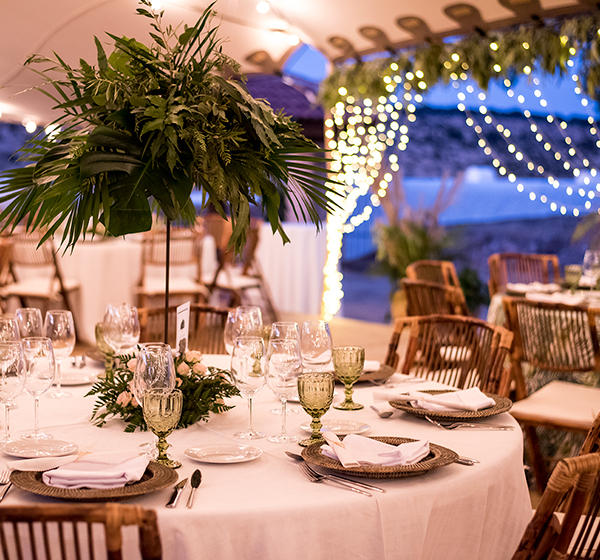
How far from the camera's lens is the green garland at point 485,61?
5.10m

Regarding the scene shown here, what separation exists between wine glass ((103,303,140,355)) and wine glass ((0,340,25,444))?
1.65 feet

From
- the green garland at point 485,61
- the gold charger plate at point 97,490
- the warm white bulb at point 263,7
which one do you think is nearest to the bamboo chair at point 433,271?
the green garland at point 485,61

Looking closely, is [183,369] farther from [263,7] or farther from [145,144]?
[263,7]

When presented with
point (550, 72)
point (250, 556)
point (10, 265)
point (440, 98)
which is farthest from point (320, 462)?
point (440, 98)

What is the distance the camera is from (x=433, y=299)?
3.98m

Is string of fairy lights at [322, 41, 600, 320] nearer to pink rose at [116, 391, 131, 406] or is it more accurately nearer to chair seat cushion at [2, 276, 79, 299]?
chair seat cushion at [2, 276, 79, 299]

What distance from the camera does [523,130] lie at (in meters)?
6.72

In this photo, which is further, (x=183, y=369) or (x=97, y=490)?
(x=183, y=369)

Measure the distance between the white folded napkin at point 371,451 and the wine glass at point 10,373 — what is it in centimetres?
65

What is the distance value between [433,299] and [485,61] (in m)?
2.50

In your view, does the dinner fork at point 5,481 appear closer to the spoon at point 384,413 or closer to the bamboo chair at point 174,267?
the spoon at point 384,413

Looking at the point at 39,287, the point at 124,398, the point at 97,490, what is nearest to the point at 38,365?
the point at 124,398

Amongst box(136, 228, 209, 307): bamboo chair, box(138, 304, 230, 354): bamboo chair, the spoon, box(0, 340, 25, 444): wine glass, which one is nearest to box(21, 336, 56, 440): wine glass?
box(0, 340, 25, 444): wine glass

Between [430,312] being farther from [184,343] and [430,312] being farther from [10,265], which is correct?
[10,265]
